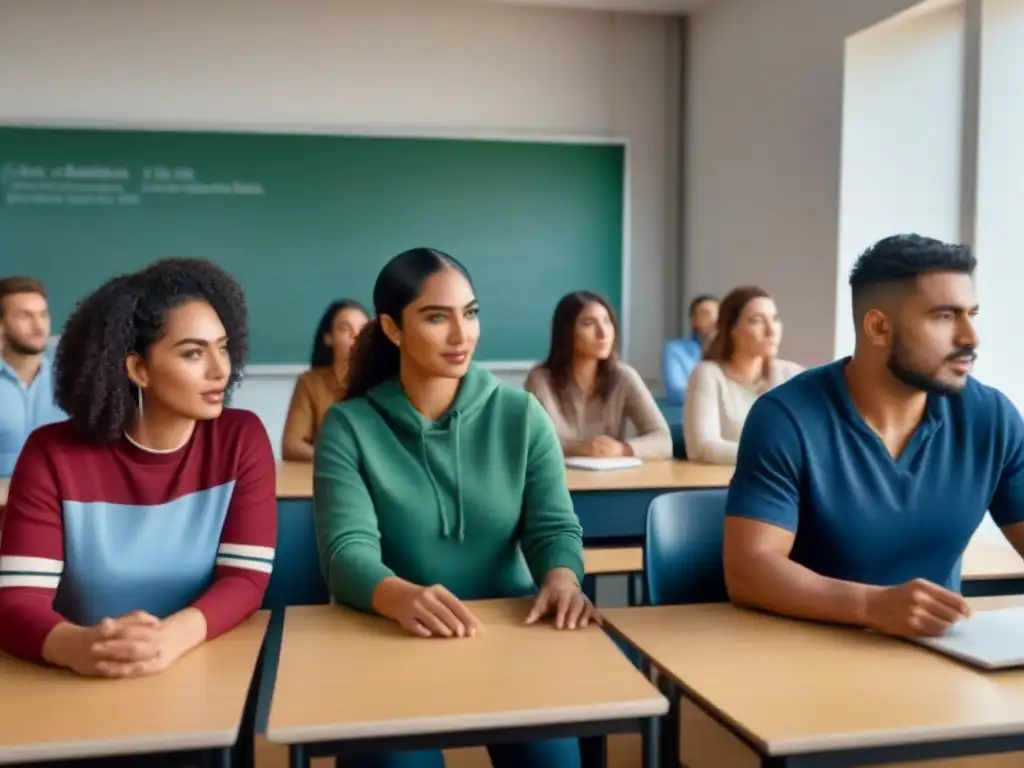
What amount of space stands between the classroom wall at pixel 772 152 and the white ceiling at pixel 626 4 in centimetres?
12

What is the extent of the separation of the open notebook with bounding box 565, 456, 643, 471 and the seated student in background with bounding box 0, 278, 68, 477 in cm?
171

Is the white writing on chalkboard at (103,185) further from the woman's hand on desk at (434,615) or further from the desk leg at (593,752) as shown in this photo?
the desk leg at (593,752)

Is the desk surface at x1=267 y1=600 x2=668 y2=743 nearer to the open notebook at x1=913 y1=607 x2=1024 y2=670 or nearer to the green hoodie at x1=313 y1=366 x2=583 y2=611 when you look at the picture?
the green hoodie at x1=313 y1=366 x2=583 y2=611

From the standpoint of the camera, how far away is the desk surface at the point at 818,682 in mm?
1125

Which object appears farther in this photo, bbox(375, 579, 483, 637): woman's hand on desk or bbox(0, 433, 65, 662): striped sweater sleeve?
bbox(375, 579, 483, 637): woman's hand on desk

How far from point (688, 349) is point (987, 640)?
13.1ft

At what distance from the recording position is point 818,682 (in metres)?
1.27

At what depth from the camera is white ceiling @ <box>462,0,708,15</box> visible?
538cm

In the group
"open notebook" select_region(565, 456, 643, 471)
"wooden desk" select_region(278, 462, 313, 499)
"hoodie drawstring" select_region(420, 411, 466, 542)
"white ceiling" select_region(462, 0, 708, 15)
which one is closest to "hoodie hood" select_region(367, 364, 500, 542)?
"hoodie drawstring" select_region(420, 411, 466, 542)

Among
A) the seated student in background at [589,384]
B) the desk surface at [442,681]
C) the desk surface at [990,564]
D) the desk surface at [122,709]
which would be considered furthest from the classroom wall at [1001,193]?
the desk surface at [122,709]

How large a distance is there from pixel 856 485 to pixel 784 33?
3.67 m

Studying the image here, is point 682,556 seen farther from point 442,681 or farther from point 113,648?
point 113,648

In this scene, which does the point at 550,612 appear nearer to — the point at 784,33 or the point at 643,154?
the point at 784,33

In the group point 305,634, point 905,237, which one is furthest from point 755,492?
point 305,634
